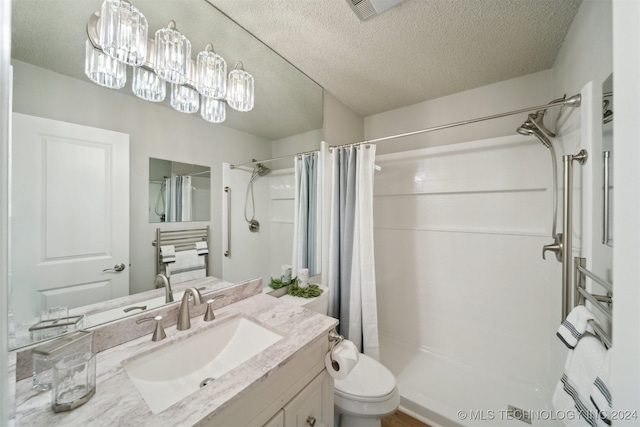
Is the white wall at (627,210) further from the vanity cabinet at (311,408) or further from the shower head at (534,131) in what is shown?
the shower head at (534,131)

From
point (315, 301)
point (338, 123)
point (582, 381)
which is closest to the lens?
point (582, 381)

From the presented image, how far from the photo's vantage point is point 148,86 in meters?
0.95

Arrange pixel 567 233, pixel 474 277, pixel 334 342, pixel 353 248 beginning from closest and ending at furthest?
pixel 334 342, pixel 567 233, pixel 353 248, pixel 474 277

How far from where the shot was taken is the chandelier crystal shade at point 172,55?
96 centimetres

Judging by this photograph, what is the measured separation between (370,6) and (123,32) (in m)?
1.13

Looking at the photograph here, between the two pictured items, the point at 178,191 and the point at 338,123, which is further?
the point at 338,123

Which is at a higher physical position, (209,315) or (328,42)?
(328,42)

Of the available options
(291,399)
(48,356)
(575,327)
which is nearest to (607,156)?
(575,327)

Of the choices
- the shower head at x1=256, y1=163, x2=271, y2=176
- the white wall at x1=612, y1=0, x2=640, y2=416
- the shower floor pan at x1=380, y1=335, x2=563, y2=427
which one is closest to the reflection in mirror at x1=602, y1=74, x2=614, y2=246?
the white wall at x1=612, y1=0, x2=640, y2=416

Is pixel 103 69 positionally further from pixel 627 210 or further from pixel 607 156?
pixel 607 156

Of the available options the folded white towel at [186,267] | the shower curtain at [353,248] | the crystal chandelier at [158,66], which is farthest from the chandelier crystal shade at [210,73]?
the shower curtain at [353,248]

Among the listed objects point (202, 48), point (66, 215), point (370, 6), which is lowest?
point (66, 215)

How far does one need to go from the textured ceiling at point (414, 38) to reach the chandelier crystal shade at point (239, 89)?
0.95 feet

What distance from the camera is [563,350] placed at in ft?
4.26
